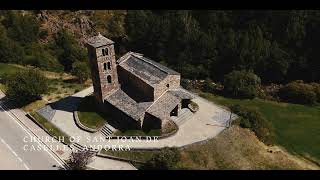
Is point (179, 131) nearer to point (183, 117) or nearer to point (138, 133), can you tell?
point (183, 117)

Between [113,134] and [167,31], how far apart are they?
39112 millimetres

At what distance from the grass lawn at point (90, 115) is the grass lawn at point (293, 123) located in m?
21.9

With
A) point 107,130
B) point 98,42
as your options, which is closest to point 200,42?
point 98,42

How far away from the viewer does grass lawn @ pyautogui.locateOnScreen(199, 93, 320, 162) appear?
55.8 meters

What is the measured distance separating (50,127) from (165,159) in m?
18.1

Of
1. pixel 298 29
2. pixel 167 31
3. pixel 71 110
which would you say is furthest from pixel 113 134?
pixel 298 29

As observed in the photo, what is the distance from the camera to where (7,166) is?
46.2 m

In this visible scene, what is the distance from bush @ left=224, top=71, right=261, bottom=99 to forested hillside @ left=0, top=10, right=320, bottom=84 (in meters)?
7.93

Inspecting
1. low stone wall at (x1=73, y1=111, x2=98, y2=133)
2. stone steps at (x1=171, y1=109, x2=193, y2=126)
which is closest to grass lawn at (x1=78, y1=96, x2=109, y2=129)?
low stone wall at (x1=73, y1=111, x2=98, y2=133)

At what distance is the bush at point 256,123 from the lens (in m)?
→ 55.2

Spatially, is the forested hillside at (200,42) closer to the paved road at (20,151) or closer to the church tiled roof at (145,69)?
the church tiled roof at (145,69)

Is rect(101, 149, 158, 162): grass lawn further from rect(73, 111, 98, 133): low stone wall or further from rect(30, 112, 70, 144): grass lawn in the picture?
rect(30, 112, 70, 144): grass lawn

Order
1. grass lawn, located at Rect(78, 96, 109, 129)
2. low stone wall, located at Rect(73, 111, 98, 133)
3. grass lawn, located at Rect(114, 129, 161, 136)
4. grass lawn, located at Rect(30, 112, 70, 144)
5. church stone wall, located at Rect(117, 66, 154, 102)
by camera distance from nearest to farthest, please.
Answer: grass lawn, located at Rect(114, 129, 161, 136)
grass lawn, located at Rect(30, 112, 70, 144)
low stone wall, located at Rect(73, 111, 98, 133)
grass lawn, located at Rect(78, 96, 109, 129)
church stone wall, located at Rect(117, 66, 154, 102)

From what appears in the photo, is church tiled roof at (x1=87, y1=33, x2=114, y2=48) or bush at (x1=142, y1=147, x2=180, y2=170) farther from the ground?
church tiled roof at (x1=87, y1=33, x2=114, y2=48)
